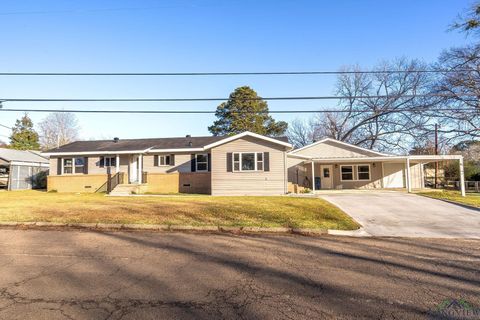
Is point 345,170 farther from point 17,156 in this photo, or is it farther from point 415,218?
point 17,156

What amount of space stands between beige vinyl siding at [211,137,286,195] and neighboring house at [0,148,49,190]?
816 inches

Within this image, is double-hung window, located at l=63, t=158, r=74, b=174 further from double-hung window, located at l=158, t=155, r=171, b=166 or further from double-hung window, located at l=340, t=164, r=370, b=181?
double-hung window, located at l=340, t=164, r=370, b=181

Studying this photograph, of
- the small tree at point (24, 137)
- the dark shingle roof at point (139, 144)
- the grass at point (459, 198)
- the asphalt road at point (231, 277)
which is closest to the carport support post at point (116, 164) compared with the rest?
the dark shingle roof at point (139, 144)

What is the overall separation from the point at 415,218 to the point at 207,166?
54.7 feet

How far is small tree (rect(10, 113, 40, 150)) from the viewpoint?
46.1 meters

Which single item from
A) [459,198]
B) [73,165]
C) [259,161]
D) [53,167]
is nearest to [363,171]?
[459,198]

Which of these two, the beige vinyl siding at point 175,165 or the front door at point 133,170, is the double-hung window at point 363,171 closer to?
the beige vinyl siding at point 175,165

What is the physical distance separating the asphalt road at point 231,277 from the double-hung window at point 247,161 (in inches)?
485

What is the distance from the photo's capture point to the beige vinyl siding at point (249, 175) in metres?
19.3

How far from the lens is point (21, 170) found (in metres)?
28.1

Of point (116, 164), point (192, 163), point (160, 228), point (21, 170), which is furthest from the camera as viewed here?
point (21, 170)

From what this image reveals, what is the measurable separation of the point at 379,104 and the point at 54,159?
124ft

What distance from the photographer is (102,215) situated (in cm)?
1012

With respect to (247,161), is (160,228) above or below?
below
